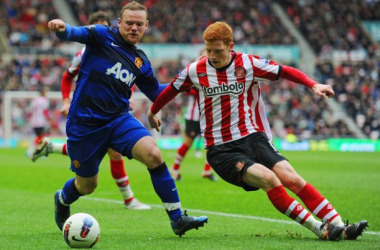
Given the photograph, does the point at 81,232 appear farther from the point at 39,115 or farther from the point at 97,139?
the point at 39,115

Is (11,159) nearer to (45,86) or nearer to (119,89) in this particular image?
(45,86)

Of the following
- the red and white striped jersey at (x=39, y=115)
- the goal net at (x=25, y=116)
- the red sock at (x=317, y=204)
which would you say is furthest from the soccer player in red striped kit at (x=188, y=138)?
the goal net at (x=25, y=116)

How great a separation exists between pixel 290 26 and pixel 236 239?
121ft

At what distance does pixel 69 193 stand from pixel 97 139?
2.57 ft

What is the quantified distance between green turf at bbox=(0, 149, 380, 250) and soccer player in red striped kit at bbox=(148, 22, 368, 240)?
301mm

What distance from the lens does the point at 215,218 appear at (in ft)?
26.5

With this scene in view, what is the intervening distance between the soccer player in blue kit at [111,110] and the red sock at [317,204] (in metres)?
0.99

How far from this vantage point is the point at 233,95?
6.35m

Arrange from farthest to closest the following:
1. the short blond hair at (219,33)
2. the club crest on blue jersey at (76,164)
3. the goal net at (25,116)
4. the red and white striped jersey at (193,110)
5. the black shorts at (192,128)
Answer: the goal net at (25,116) → the red and white striped jersey at (193,110) → the black shorts at (192,128) → the club crest on blue jersey at (76,164) → the short blond hair at (219,33)

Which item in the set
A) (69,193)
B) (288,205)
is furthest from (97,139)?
(288,205)

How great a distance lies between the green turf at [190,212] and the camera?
19.6 ft

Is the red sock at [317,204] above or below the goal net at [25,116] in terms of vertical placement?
above

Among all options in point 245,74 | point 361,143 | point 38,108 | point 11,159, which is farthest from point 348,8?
point 245,74

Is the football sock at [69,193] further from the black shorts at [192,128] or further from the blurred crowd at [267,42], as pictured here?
the blurred crowd at [267,42]
